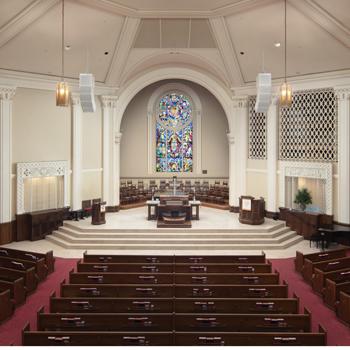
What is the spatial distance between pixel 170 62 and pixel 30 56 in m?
7.35

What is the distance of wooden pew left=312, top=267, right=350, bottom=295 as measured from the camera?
1051 centimetres

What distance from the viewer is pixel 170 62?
20688 millimetres

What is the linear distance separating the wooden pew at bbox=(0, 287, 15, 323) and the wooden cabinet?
741cm

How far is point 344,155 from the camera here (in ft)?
52.7

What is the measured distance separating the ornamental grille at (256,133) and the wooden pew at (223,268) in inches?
369

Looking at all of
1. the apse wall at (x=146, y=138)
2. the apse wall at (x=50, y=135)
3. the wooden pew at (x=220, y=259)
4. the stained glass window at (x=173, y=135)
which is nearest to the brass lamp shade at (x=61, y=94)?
the wooden pew at (x=220, y=259)

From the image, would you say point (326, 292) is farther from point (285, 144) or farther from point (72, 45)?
point (72, 45)

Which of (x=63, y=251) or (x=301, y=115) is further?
(x=301, y=115)

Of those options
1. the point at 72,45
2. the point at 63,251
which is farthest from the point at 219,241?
the point at 72,45

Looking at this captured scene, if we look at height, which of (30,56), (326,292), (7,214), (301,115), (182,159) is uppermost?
(30,56)

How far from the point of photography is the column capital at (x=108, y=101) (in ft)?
64.7

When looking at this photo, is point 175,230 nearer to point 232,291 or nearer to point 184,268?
point 184,268

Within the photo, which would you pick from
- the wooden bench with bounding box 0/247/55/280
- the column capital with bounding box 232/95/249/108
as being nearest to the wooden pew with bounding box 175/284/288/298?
the wooden bench with bounding box 0/247/55/280

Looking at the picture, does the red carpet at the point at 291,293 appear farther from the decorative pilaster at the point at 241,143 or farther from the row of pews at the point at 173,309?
the decorative pilaster at the point at 241,143
